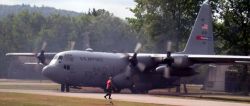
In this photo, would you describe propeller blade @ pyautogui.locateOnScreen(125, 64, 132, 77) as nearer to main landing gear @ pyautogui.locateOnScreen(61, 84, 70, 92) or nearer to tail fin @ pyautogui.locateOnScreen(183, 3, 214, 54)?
main landing gear @ pyautogui.locateOnScreen(61, 84, 70, 92)

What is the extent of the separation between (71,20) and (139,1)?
6223cm

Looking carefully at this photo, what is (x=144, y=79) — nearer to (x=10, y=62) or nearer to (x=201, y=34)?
(x=201, y=34)

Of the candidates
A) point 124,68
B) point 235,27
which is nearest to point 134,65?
point 124,68

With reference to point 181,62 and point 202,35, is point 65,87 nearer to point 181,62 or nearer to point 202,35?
point 181,62

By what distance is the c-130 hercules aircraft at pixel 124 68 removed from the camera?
46188 millimetres

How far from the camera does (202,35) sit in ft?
183

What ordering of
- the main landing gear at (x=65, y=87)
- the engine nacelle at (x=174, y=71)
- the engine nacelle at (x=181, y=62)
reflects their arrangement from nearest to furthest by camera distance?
the engine nacelle at (x=181, y=62) < the engine nacelle at (x=174, y=71) < the main landing gear at (x=65, y=87)

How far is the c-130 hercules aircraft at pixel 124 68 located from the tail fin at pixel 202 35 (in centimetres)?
516

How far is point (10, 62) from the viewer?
343 ft

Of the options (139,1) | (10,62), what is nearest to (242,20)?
(139,1)

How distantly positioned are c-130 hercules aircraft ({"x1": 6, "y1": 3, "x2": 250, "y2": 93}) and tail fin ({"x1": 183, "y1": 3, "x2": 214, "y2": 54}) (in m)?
5.16

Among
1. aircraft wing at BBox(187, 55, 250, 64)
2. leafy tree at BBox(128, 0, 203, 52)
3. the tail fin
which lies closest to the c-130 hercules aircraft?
aircraft wing at BBox(187, 55, 250, 64)

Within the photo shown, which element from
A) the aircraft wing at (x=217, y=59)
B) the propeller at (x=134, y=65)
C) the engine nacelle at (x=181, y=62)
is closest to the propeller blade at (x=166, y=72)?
the engine nacelle at (x=181, y=62)

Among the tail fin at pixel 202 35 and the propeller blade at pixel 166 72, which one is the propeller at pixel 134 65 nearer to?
the propeller blade at pixel 166 72
